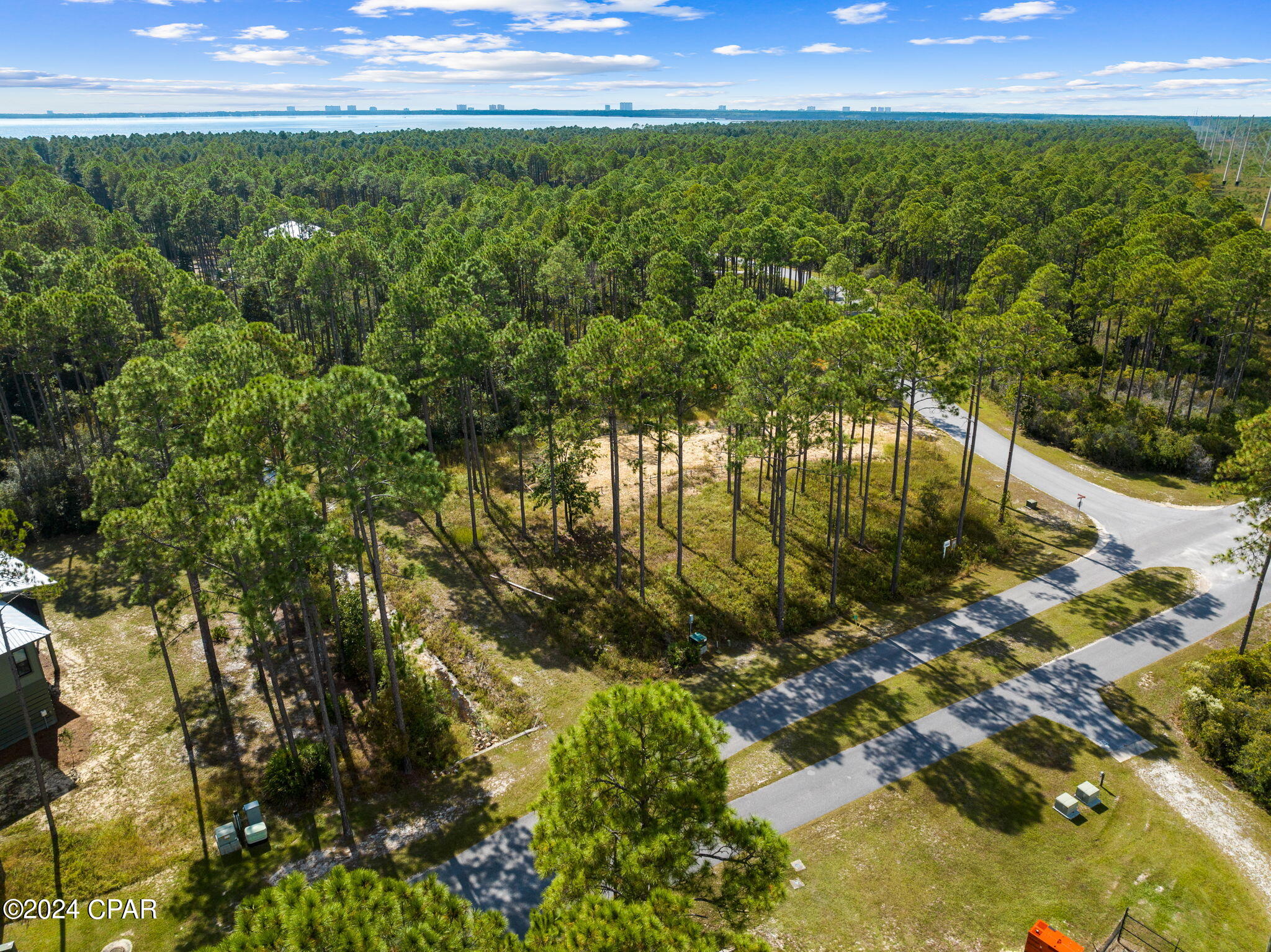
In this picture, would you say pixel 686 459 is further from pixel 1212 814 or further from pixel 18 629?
pixel 18 629

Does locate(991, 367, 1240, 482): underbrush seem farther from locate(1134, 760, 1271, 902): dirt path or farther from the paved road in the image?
locate(1134, 760, 1271, 902): dirt path

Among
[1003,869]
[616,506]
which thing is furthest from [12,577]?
[1003,869]

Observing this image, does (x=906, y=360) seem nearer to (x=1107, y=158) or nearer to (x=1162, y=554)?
(x=1162, y=554)

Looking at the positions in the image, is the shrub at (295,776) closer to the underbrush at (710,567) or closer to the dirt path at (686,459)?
the underbrush at (710,567)

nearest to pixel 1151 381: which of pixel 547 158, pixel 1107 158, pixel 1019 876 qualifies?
pixel 1019 876

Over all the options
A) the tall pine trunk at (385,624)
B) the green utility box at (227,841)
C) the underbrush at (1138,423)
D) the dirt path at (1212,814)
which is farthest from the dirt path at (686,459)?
the green utility box at (227,841)

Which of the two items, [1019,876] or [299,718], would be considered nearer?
[1019,876]

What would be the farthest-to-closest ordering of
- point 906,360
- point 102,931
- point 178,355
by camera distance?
point 178,355, point 906,360, point 102,931
